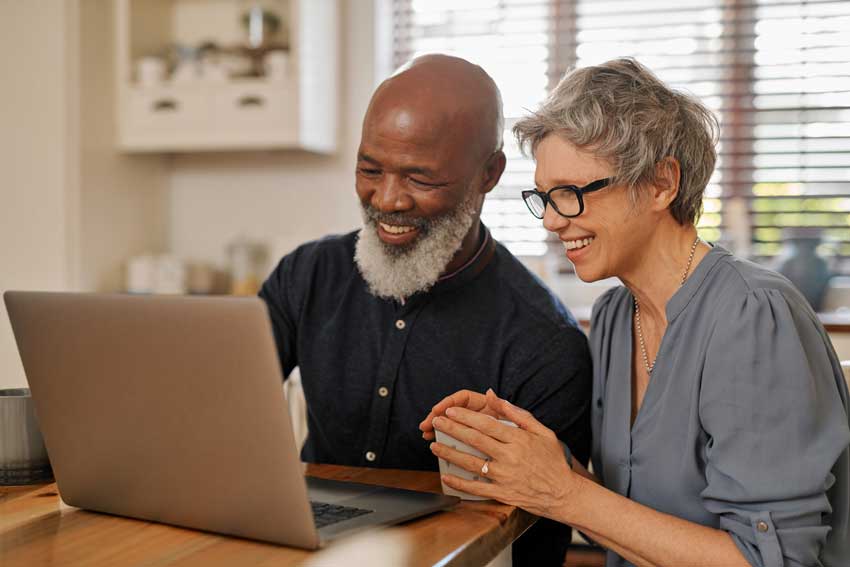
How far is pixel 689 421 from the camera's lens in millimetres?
1264

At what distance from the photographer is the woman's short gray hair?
134 centimetres

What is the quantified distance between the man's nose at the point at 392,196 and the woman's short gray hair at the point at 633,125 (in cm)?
26

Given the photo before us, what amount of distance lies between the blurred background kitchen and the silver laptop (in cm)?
196

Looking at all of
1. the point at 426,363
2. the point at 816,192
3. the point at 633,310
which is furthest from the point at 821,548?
the point at 816,192

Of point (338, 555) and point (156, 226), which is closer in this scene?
point (338, 555)

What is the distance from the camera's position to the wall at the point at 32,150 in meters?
2.97

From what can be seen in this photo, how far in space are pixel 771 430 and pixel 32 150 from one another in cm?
256

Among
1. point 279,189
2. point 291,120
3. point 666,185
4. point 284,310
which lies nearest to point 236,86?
point 291,120

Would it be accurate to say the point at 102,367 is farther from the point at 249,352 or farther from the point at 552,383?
the point at 552,383

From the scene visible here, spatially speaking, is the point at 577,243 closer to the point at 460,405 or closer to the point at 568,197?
the point at 568,197

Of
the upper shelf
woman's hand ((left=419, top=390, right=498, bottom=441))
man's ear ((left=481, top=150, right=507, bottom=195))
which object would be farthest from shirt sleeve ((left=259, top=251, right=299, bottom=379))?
the upper shelf

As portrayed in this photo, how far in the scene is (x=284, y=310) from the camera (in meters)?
1.79

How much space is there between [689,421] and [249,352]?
64 cm

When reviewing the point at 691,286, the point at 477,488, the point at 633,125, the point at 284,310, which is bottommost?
the point at 477,488
